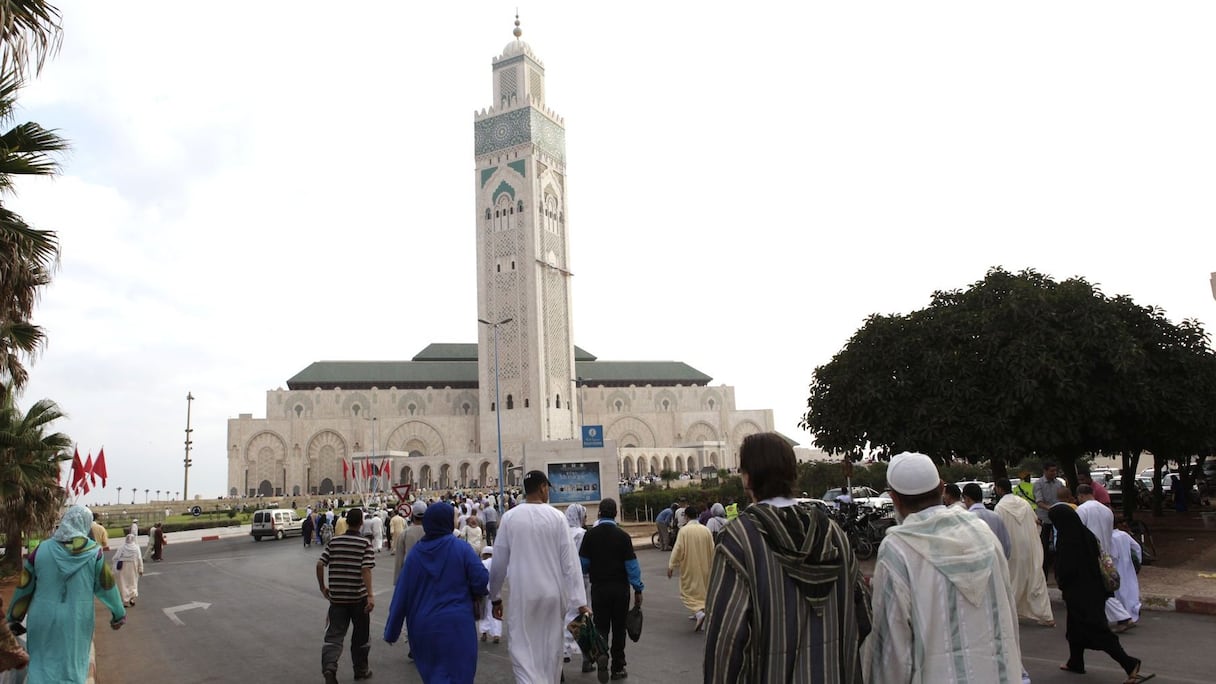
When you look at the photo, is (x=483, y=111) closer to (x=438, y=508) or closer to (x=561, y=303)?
(x=561, y=303)

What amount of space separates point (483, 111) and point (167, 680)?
65980 millimetres

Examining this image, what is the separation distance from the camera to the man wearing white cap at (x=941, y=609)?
3.00 metres

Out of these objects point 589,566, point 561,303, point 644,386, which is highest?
point 561,303

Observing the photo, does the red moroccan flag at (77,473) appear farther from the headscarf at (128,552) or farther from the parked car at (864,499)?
the parked car at (864,499)

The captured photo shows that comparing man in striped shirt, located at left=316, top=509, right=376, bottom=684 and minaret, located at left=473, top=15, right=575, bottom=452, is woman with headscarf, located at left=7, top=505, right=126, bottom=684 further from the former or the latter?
minaret, located at left=473, top=15, right=575, bottom=452

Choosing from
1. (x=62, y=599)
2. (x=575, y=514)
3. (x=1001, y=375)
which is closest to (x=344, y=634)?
(x=62, y=599)

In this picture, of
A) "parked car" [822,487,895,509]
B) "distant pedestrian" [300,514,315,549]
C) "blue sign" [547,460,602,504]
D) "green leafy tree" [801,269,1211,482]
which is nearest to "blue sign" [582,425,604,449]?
"blue sign" [547,460,602,504]

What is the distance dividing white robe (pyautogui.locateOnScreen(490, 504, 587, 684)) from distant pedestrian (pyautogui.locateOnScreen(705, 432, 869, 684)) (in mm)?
2379

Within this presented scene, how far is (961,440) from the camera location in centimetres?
1521

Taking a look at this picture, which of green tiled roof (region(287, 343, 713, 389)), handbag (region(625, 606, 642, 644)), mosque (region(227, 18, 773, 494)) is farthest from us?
green tiled roof (region(287, 343, 713, 389))

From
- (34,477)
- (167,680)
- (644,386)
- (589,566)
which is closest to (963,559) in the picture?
(589,566)

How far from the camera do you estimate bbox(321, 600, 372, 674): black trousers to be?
6828 millimetres

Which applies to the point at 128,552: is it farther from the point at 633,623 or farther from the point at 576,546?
the point at 633,623

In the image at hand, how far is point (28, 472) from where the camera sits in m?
14.7
